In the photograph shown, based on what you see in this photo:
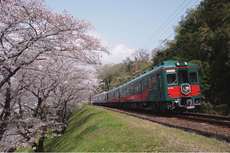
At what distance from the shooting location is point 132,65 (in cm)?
8031

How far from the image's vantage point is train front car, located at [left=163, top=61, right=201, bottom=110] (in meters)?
16.1

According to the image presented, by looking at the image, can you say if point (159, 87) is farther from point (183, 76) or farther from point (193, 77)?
point (193, 77)

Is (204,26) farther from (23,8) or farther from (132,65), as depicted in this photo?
(132,65)

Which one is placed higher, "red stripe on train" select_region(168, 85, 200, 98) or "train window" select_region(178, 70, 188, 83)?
"train window" select_region(178, 70, 188, 83)

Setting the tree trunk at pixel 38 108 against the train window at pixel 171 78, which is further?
the tree trunk at pixel 38 108

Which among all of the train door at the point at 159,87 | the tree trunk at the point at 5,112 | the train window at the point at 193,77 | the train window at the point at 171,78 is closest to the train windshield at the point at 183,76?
the train window at the point at 193,77

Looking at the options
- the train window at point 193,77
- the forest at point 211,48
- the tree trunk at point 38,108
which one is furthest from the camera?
the forest at point 211,48

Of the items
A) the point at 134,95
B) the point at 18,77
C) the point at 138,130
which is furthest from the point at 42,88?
the point at 138,130

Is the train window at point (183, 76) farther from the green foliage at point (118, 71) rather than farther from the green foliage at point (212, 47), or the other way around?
the green foliage at point (118, 71)

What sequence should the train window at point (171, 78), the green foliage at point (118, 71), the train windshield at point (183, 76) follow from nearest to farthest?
the train window at point (171, 78), the train windshield at point (183, 76), the green foliage at point (118, 71)

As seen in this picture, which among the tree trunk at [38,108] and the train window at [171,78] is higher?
the train window at [171,78]

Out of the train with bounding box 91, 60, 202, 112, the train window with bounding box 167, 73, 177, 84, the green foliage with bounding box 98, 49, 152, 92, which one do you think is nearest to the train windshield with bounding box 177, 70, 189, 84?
the train with bounding box 91, 60, 202, 112

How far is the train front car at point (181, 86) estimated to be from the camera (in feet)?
52.8

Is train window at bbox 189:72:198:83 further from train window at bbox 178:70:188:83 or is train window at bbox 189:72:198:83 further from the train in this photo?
train window at bbox 178:70:188:83
